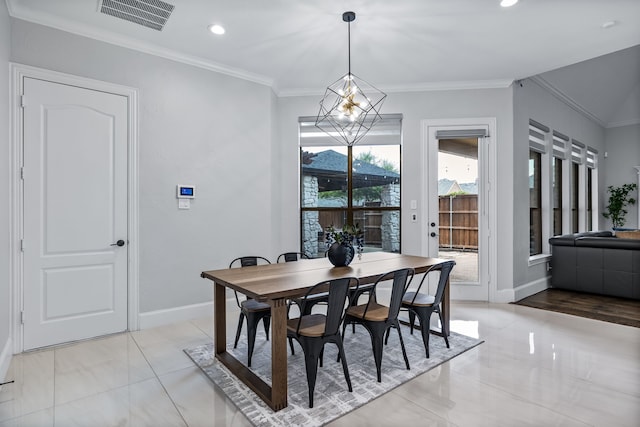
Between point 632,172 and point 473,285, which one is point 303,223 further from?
point 632,172

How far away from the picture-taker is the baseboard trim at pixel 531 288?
4.69m

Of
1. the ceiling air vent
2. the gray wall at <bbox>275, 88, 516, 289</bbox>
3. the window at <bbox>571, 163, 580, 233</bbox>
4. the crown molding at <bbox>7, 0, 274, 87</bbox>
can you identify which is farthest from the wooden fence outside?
the window at <bbox>571, 163, 580, 233</bbox>

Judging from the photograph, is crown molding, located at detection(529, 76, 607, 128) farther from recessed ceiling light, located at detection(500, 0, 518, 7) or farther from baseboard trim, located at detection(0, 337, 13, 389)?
baseboard trim, located at detection(0, 337, 13, 389)

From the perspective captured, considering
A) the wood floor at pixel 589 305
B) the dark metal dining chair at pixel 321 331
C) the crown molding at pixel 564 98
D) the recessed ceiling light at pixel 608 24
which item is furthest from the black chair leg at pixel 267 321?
the crown molding at pixel 564 98

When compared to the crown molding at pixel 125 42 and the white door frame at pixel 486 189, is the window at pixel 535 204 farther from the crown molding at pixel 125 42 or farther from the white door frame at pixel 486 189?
the crown molding at pixel 125 42

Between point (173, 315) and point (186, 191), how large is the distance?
4.32ft

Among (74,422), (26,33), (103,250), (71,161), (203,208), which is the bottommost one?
(74,422)

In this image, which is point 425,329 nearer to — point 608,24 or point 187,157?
point 187,157

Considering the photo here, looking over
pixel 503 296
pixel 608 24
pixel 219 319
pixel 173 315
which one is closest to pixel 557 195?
pixel 503 296

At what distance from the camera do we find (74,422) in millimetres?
2037

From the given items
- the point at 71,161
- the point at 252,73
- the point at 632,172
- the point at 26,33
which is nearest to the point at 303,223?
the point at 252,73

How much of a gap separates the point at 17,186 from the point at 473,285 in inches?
194

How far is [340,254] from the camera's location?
3.04m

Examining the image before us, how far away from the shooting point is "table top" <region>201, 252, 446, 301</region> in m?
2.24
